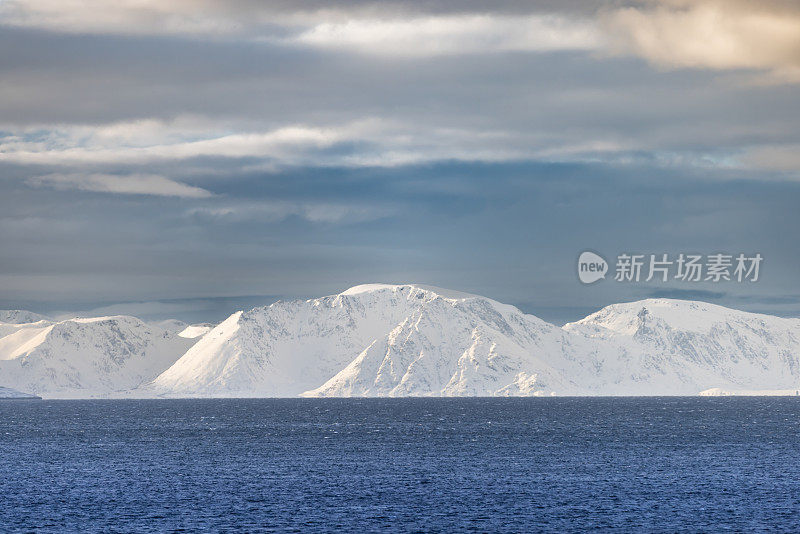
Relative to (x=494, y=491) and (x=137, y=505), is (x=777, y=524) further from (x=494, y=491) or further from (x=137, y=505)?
(x=137, y=505)

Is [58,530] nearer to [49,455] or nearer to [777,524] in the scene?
[777,524]

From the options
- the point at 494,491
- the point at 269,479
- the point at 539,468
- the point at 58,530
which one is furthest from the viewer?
the point at 539,468

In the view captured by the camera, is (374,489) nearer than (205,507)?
No

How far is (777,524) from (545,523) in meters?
23.9

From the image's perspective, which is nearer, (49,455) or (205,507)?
(205,507)

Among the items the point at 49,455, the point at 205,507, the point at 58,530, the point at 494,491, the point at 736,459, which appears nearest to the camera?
the point at 58,530

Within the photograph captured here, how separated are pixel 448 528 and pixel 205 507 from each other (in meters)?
31.4

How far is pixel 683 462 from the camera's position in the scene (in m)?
174

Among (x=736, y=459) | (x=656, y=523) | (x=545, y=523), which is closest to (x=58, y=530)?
(x=545, y=523)

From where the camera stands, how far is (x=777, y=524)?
Result: 10844 centimetres

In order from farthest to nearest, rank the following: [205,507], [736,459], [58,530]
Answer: [736,459], [205,507], [58,530]

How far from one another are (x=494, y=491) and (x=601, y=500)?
15295 millimetres

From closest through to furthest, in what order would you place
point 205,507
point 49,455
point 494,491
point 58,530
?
point 58,530 < point 205,507 < point 494,491 < point 49,455

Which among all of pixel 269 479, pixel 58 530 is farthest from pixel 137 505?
pixel 269 479
